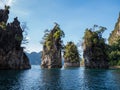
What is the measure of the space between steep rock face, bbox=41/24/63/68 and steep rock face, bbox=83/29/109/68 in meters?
16.6

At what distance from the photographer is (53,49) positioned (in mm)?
150875

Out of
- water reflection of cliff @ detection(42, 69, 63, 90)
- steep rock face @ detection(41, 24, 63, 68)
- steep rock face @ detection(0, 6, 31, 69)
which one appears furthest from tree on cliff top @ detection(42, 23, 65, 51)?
water reflection of cliff @ detection(42, 69, 63, 90)

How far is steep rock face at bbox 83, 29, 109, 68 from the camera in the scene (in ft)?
484

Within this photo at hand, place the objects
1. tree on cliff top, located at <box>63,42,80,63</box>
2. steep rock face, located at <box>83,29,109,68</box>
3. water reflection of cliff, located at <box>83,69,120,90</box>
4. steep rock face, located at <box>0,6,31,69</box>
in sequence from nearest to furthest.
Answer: water reflection of cliff, located at <box>83,69,120,90</box> < steep rock face, located at <box>0,6,31,69</box> < steep rock face, located at <box>83,29,109,68</box> < tree on cliff top, located at <box>63,42,80,63</box>

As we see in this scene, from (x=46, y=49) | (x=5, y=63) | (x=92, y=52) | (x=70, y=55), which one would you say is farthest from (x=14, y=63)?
(x=70, y=55)

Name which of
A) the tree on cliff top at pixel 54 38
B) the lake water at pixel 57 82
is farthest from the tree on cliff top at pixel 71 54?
the lake water at pixel 57 82

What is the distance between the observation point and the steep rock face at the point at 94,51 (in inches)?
5807

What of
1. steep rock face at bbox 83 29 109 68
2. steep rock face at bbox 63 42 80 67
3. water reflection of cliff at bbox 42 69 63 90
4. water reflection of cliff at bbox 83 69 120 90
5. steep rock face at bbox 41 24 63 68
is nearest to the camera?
water reflection of cliff at bbox 42 69 63 90

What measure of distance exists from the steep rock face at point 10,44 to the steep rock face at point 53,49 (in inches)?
853

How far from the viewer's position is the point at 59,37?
152250 mm

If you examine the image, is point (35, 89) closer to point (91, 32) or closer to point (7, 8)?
point (7, 8)

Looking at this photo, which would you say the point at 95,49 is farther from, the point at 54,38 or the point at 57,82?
the point at 57,82

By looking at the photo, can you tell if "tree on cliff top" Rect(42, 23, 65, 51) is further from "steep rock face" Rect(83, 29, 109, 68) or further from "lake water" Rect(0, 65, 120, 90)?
"lake water" Rect(0, 65, 120, 90)

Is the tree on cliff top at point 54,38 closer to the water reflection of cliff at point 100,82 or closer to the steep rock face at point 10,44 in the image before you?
the steep rock face at point 10,44
